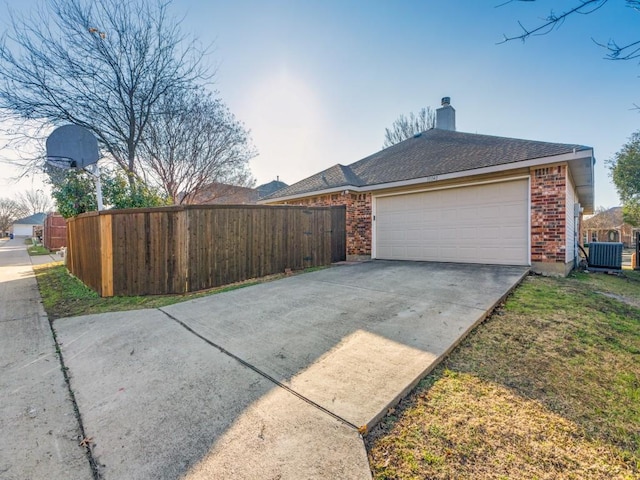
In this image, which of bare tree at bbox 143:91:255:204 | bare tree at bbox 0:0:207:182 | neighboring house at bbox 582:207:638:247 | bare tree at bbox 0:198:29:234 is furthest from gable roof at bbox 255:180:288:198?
bare tree at bbox 0:198:29:234

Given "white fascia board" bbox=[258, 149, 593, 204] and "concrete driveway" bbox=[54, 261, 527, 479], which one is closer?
"concrete driveway" bbox=[54, 261, 527, 479]

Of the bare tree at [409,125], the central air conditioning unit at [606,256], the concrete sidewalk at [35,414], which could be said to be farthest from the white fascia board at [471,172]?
the bare tree at [409,125]

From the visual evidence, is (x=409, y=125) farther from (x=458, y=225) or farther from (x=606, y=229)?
(x=606, y=229)

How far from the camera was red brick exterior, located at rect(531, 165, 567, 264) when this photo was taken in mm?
6184

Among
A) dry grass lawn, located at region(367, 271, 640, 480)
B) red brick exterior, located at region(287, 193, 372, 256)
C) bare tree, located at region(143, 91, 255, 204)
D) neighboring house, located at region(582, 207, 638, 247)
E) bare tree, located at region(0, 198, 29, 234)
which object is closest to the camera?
dry grass lawn, located at region(367, 271, 640, 480)

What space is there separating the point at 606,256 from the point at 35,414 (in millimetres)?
12384

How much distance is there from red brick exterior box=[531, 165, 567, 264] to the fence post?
8.74 metres

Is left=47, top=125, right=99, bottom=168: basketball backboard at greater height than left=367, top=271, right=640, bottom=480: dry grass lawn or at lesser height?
greater

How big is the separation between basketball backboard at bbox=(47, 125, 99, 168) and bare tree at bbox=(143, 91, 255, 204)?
5136 millimetres

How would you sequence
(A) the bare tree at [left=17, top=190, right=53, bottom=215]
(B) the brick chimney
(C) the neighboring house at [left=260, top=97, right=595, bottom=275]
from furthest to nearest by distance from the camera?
(A) the bare tree at [left=17, top=190, right=53, bottom=215] → (B) the brick chimney → (C) the neighboring house at [left=260, top=97, right=595, bottom=275]

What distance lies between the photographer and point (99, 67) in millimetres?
9094

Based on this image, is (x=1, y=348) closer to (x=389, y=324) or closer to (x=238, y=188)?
(x=389, y=324)

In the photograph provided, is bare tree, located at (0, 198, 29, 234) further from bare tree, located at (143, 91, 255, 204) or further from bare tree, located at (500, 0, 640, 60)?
bare tree, located at (500, 0, 640, 60)

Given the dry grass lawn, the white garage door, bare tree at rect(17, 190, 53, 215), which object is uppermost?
bare tree at rect(17, 190, 53, 215)
